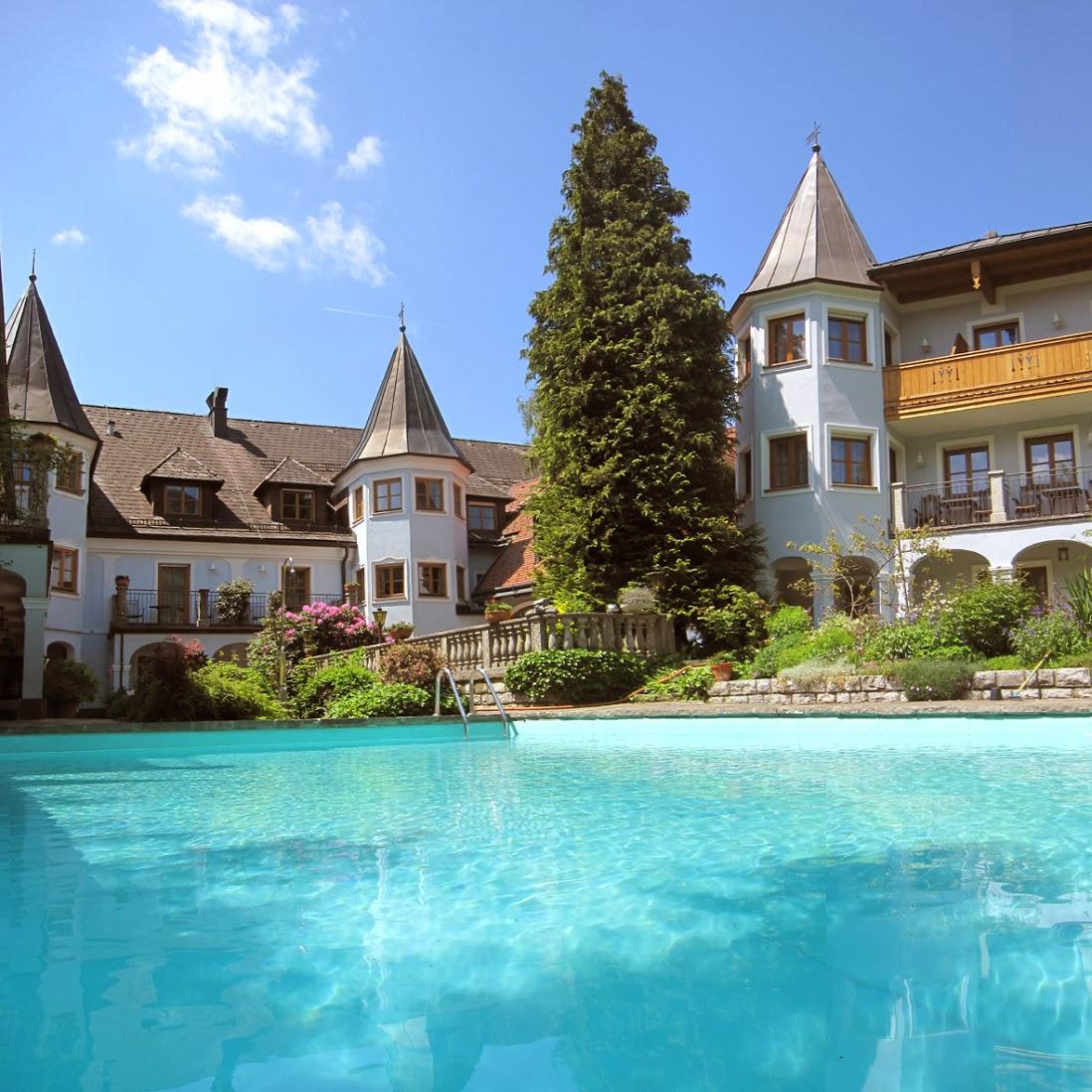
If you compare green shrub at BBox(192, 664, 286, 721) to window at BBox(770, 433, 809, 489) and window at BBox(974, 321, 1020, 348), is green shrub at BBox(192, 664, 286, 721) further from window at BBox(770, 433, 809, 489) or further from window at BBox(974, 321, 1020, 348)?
window at BBox(974, 321, 1020, 348)

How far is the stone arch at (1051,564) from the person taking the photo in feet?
74.9

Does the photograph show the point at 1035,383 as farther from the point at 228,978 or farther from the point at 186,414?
the point at 186,414

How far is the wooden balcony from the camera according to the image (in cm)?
2270

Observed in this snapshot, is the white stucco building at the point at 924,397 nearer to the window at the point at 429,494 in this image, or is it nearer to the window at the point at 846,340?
the window at the point at 846,340

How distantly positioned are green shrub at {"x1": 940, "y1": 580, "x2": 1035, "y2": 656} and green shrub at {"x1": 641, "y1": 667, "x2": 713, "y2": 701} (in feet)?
13.5

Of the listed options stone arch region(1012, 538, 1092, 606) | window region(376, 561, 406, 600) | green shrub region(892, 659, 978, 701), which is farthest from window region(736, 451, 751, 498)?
green shrub region(892, 659, 978, 701)

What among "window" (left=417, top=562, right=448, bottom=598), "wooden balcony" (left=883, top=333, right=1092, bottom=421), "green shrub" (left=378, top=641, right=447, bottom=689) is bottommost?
"green shrub" (left=378, top=641, right=447, bottom=689)

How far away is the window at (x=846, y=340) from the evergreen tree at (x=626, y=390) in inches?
120

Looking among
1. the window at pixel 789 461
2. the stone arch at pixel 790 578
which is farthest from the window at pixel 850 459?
the stone arch at pixel 790 578

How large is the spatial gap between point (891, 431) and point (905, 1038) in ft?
81.3

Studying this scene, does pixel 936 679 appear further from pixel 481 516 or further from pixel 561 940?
pixel 481 516

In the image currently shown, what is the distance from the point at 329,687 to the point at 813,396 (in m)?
14.1

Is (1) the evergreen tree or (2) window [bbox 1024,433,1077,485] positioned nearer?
(1) the evergreen tree

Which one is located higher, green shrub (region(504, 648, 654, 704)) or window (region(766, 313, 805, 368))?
window (region(766, 313, 805, 368))
